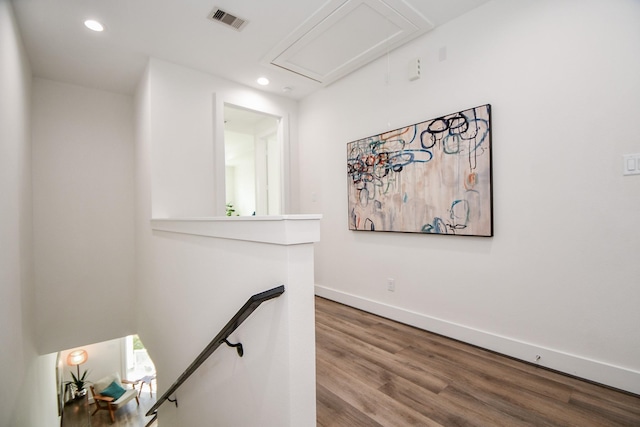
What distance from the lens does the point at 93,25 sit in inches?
94.0

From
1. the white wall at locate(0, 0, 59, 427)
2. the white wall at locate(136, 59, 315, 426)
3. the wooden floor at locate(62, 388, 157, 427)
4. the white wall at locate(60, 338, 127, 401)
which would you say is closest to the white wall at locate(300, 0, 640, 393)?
the white wall at locate(136, 59, 315, 426)

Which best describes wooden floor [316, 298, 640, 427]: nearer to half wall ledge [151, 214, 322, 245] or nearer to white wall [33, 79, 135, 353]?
half wall ledge [151, 214, 322, 245]

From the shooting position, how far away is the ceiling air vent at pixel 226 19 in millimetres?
2277

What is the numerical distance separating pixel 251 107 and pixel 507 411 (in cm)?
385

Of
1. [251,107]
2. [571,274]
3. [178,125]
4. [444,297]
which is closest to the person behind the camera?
[571,274]

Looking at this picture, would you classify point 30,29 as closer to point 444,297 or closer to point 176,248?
point 176,248

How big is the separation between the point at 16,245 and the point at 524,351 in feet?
13.4

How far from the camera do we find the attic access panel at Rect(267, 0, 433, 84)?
2.25 meters

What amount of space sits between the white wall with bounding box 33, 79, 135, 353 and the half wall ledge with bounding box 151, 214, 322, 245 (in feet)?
9.48

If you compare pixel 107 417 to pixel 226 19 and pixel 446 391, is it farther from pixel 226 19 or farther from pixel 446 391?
pixel 226 19

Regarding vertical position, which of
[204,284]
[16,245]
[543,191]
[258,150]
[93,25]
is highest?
[93,25]

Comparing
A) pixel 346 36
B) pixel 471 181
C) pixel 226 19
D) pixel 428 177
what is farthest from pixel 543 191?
pixel 226 19

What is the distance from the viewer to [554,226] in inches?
74.1

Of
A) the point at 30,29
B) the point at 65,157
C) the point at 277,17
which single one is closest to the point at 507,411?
the point at 277,17
